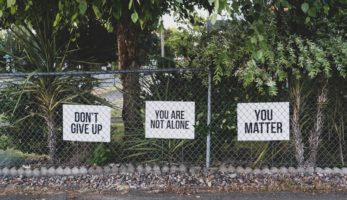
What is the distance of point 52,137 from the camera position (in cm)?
611

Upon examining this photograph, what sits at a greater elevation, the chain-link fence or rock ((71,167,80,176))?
the chain-link fence

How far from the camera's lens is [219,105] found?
19.1 ft

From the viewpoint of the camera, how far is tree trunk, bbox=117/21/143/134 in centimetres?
605

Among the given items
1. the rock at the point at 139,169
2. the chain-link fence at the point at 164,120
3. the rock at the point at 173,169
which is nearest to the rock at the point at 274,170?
the chain-link fence at the point at 164,120

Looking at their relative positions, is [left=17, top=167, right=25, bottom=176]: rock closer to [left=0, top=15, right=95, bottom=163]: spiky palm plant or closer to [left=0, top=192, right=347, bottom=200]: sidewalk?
[left=0, top=15, right=95, bottom=163]: spiky palm plant

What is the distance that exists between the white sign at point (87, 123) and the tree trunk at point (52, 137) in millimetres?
280

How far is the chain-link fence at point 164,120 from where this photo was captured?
224 inches

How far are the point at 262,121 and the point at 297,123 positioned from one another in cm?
47

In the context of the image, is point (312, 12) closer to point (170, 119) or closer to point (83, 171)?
point (170, 119)

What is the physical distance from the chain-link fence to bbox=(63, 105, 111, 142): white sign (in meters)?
0.01

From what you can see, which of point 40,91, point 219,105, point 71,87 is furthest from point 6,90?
point 219,105

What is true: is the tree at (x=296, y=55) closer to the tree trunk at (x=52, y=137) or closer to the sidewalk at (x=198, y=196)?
the sidewalk at (x=198, y=196)

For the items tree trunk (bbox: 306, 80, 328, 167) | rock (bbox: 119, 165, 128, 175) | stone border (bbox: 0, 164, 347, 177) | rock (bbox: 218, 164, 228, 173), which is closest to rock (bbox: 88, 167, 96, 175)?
stone border (bbox: 0, 164, 347, 177)

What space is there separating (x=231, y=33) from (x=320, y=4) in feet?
4.04
